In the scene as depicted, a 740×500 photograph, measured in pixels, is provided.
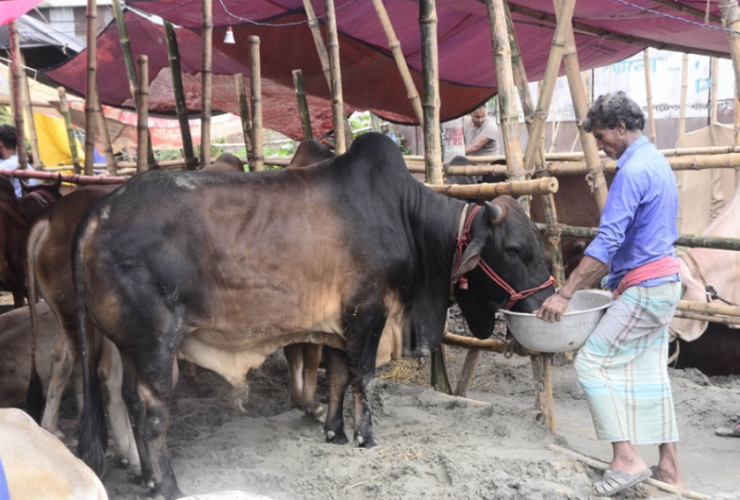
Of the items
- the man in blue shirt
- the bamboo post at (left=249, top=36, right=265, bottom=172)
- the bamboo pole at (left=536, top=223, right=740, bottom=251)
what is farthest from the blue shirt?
the bamboo post at (left=249, top=36, right=265, bottom=172)

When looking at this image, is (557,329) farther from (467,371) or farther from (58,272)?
(58,272)

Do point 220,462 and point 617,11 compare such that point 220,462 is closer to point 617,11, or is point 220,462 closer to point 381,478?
point 381,478

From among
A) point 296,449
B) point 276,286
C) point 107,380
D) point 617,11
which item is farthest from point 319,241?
point 617,11

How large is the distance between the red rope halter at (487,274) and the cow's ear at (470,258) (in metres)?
0.06

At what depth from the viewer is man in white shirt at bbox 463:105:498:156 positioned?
9.01 meters

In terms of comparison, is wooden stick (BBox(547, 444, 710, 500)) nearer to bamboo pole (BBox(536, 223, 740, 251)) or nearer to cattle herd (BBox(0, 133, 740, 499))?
cattle herd (BBox(0, 133, 740, 499))

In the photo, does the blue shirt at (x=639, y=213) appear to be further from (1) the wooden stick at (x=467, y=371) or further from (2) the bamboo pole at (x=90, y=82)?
(2) the bamboo pole at (x=90, y=82)

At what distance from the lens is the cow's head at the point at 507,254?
13.8 feet

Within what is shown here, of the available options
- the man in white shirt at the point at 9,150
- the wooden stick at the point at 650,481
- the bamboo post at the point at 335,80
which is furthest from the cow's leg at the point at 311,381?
the man in white shirt at the point at 9,150

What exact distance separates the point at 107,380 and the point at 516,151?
268 centimetres

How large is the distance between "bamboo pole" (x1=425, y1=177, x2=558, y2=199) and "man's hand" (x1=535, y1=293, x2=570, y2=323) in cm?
55

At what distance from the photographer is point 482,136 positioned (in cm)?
910

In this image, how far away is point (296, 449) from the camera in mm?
4270

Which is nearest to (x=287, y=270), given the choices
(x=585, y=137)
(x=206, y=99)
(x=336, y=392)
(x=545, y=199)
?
(x=336, y=392)
